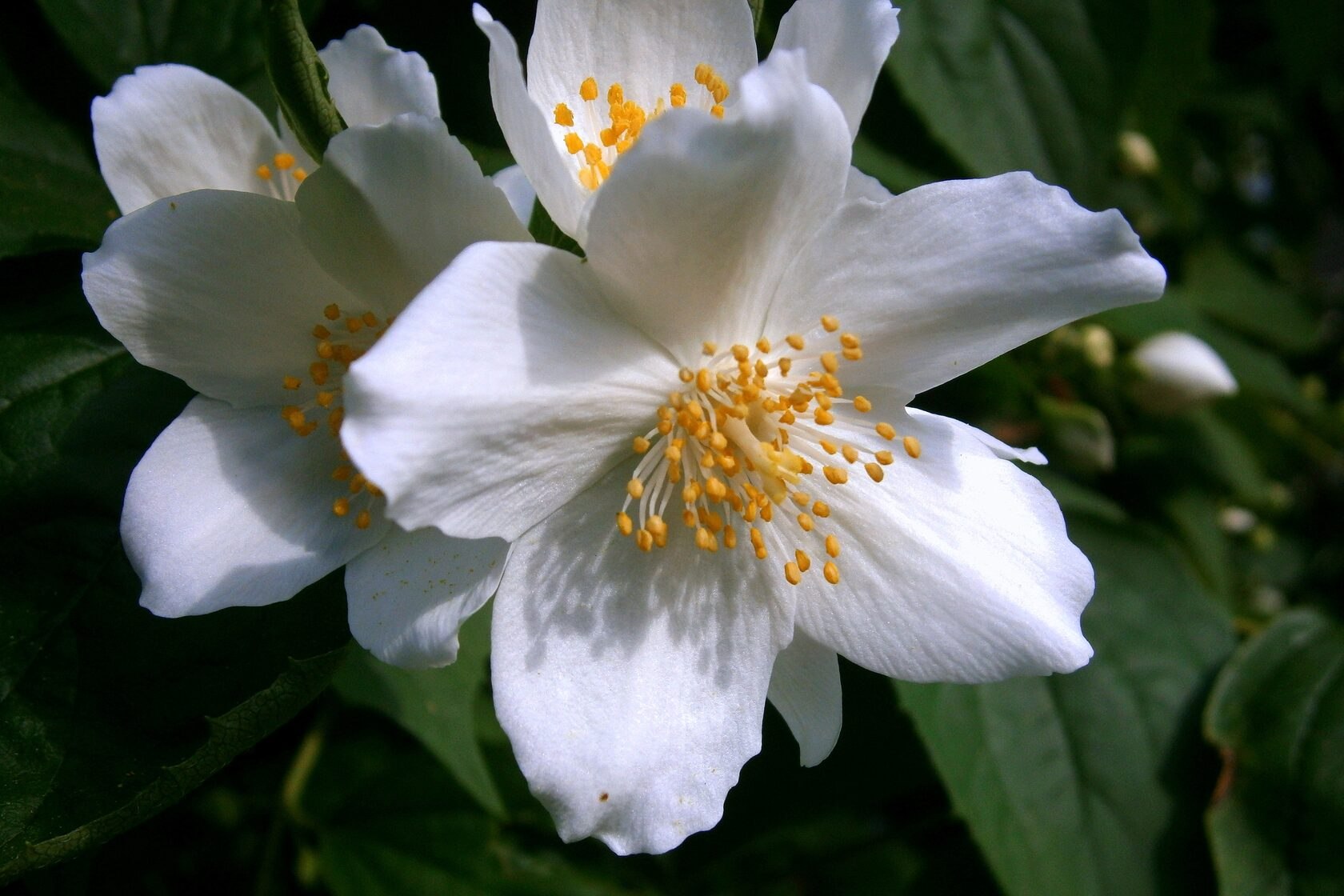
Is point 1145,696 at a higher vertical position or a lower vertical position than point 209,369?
lower

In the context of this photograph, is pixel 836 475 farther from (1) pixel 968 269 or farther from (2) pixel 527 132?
(2) pixel 527 132

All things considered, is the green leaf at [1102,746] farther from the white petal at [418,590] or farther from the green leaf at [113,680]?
the green leaf at [113,680]

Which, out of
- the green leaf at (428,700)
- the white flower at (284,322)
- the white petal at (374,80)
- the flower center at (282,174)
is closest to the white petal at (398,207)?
the white flower at (284,322)

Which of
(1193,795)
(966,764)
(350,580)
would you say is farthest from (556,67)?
(1193,795)

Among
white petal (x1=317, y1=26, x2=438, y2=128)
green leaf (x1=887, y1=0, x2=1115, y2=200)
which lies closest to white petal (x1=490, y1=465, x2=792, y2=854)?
white petal (x1=317, y1=26, x2=438, y2=128)

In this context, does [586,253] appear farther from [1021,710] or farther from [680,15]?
[1021,710]

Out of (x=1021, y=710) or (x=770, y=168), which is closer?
(x=770, y=168)

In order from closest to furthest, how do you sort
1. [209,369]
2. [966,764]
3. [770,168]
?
[770,168]
[209,369]
[966,764]
